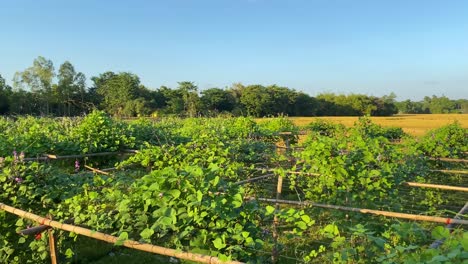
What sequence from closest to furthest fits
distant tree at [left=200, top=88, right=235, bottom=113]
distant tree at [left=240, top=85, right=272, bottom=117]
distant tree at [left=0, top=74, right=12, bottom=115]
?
distant tree at [left=0, top=74, right=12, bottom=115]
distant tree at [left=200, top=88, right=235, bottom=113]
distant tree at [left=240, top=85, right=272, bottom=117]

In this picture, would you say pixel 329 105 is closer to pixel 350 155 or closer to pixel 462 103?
pixel 462 103

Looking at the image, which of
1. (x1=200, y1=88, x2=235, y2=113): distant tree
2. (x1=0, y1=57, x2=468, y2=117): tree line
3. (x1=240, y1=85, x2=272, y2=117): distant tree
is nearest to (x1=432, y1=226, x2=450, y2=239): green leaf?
(x1=0, y1=57, x2=468, y2=117): tree line

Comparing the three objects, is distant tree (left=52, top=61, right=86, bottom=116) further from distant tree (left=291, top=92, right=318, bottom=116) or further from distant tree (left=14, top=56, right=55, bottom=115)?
distant tree (left=291, top=92, right=318, bottom=116)

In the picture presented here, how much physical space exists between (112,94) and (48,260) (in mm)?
55251

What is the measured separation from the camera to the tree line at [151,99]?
41.7 metres

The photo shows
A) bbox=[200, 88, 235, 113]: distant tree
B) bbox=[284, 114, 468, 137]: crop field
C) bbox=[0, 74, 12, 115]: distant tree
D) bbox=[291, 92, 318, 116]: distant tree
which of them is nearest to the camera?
bbox=[284, 114, 468, 137]: crop field

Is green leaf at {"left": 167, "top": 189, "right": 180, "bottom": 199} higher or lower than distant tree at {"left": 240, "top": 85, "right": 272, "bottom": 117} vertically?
lower

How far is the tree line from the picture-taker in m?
→ 41.7

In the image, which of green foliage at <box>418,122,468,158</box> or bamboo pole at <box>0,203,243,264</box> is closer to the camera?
bamboo pole at <box>0,203,243,264</box>

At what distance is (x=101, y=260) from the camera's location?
17.3 feet

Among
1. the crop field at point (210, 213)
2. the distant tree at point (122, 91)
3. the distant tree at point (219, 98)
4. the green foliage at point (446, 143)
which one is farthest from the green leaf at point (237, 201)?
the distant tree at point (219, 98)

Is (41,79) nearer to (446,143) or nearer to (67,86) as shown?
(67,86)

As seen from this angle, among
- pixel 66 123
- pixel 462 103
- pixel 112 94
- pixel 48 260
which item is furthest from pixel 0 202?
pixel 462 103

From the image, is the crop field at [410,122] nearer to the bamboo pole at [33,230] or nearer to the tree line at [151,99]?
the tree line at [151,99]
